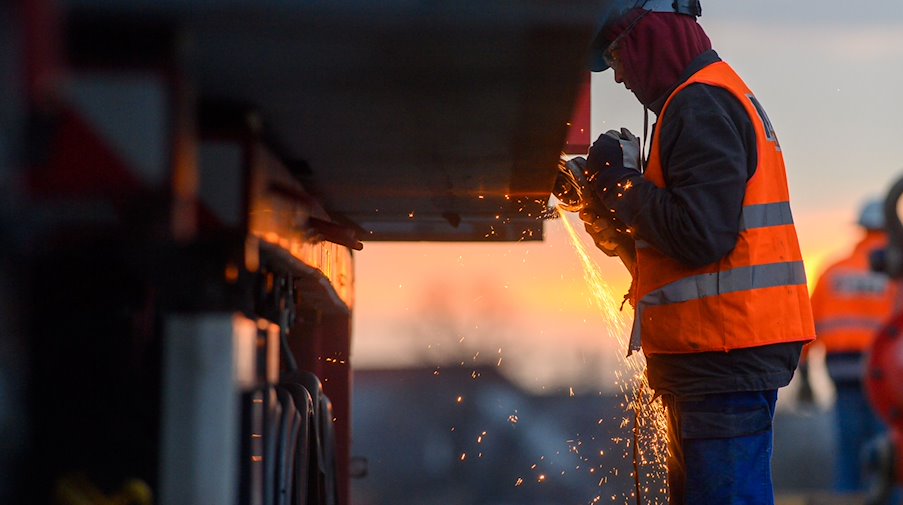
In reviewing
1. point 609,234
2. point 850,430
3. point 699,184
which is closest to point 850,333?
point 850,430

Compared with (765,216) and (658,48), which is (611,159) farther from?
(765,216)

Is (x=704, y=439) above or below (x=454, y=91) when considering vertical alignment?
below

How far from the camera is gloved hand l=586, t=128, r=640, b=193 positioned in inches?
137

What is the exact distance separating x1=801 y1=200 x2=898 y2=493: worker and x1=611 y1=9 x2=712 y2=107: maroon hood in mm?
2983

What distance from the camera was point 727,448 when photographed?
3197mm

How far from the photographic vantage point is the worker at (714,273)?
127 inches

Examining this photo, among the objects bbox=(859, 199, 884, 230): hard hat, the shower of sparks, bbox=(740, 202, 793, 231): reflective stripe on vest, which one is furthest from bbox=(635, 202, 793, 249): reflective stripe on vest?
bbox=(859, 199, 884, 230): hard hat

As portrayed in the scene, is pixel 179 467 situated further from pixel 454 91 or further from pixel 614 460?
pixel 614 460

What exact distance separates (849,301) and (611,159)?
3107 millimetres

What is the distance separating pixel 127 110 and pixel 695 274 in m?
2.08

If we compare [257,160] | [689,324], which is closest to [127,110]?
[257,160]

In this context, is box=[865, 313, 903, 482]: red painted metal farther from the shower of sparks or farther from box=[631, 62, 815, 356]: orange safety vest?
the shower of sparks

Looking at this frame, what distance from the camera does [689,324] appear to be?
329cm

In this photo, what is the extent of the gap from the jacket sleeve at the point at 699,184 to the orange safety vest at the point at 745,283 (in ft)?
0.12
